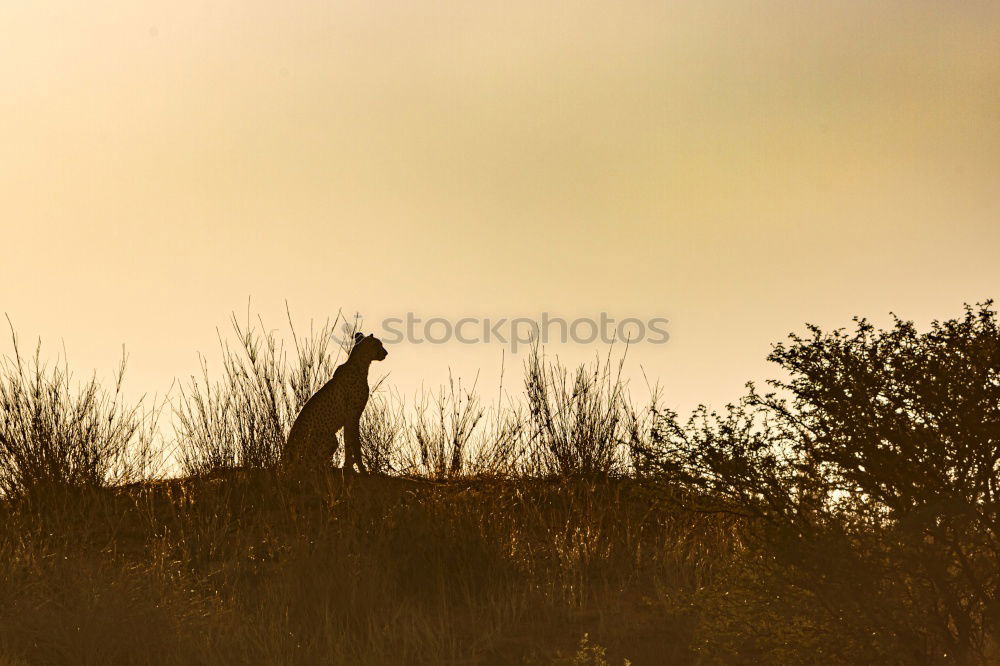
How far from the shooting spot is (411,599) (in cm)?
716

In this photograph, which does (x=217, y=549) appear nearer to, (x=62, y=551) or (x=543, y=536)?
(x=62, y=551)

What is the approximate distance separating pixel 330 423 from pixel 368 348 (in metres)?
0.92

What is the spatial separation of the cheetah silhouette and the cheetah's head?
21 cm

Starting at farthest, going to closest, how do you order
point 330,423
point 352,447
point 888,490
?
point 352,447 → point 330,423 → point 888,490

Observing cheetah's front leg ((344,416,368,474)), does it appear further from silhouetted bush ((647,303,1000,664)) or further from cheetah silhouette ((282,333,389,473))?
silhouetted bush ((647,303,1000,664))

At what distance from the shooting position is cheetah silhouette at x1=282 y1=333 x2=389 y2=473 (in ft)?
30.4

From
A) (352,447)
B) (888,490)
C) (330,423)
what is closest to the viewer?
(888,490)

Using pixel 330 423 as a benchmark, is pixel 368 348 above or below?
above

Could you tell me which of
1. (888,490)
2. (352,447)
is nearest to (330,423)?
(352,447)

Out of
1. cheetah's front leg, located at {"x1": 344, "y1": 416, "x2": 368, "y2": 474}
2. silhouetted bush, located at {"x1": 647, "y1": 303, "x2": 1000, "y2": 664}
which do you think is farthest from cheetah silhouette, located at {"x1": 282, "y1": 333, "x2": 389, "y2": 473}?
silhouetted bush, located at {"x1": 647, "y1": 303, "x2": 1000, "y2": 664}

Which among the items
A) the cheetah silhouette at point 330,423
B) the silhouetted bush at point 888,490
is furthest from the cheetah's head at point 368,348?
the silhouetted bush at point 888,490

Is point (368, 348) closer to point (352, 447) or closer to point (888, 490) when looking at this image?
point (352, 447)

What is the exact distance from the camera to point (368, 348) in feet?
32.4

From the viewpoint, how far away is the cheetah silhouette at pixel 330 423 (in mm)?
9273
